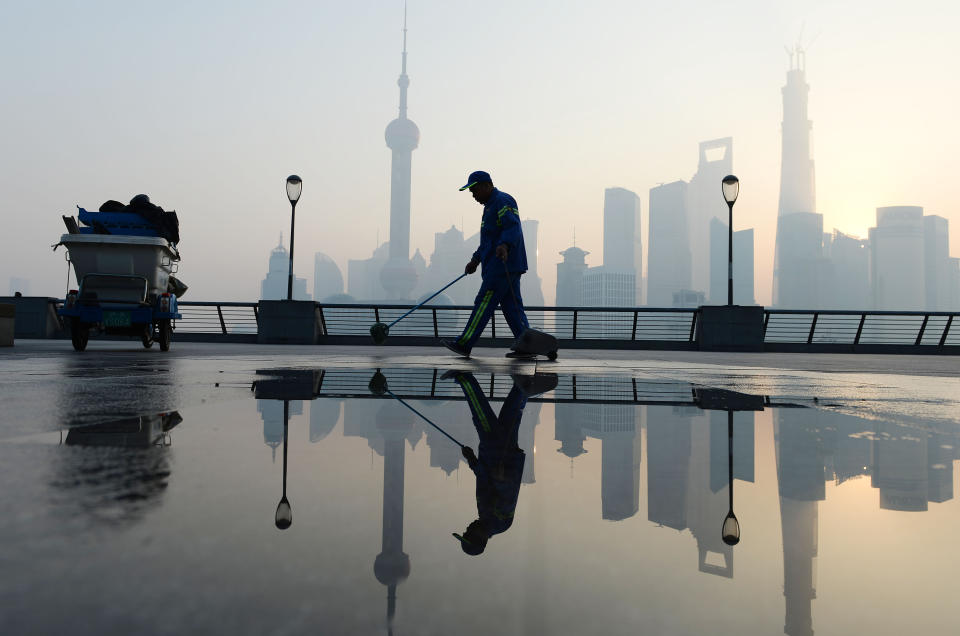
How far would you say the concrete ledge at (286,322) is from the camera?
17703 millimetres

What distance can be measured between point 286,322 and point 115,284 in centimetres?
839

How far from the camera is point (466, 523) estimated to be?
133 cm

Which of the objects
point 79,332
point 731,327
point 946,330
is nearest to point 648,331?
point 731,327

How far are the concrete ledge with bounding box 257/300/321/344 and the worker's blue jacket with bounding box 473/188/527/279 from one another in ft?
33.6

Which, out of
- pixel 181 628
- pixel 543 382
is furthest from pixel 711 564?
pixel 543 382

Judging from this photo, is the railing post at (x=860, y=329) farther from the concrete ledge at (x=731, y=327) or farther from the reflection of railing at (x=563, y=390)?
the reflection of railing at (x=563, y=390)

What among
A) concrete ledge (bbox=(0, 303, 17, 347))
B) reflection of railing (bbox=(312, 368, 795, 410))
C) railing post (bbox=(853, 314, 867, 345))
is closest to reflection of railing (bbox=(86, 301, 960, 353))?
railing post (bbox=(853, 314, 867, 345))

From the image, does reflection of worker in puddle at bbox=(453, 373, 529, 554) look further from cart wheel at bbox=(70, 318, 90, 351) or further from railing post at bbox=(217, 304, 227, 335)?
railing post at bbox=(217, 304, 227, 335)

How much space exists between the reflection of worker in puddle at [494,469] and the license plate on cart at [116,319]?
7.56 metres

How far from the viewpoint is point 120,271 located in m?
9.45

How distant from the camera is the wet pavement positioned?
91 cm

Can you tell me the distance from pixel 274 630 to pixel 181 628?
11 cm

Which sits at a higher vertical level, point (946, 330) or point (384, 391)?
point (946, 330)

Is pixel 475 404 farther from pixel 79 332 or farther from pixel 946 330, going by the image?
pixel 946 330
